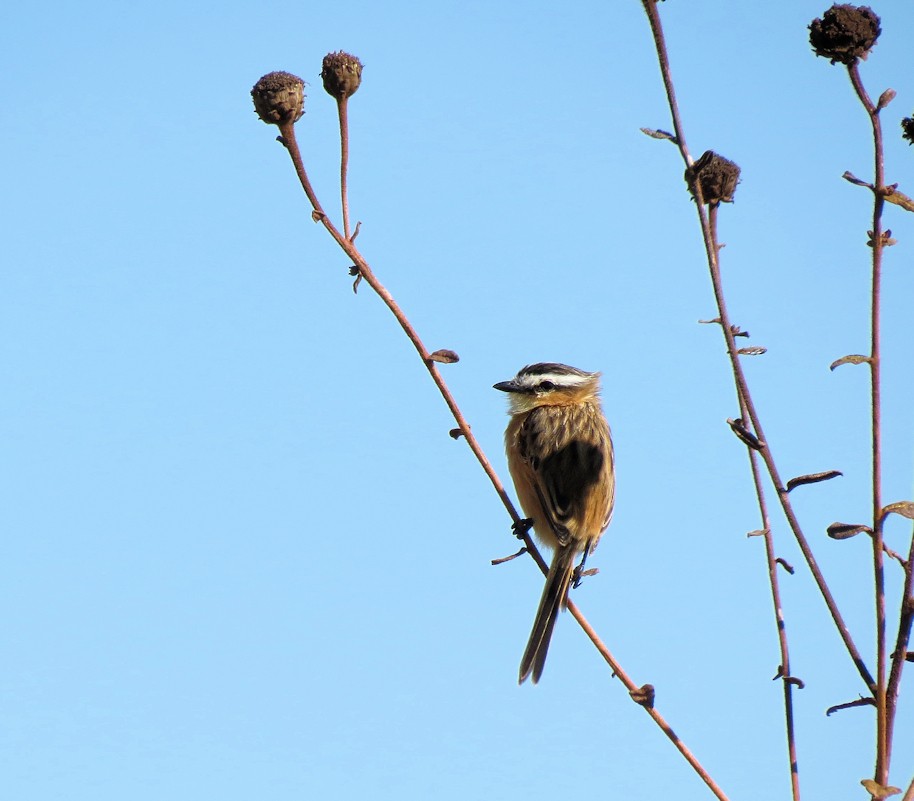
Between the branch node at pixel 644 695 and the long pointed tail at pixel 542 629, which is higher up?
the long pointed tail at pixel 542 629

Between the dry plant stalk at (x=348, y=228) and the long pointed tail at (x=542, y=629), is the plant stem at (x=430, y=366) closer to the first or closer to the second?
the dry plant stalk at (x=348, y=228)

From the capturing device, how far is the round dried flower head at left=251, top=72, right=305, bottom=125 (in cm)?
441

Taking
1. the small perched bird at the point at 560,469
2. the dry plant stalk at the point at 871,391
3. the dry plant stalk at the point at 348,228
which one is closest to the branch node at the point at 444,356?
the dry plant stalk at the point at 348,228

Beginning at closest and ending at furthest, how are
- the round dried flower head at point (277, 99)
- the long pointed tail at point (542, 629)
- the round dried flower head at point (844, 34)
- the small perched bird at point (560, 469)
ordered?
the round dried flower head at point (844, 34) < the round dried flower head at point (277, 99) < the long pointed tail at point (542, 629) < the small perched bird at point (560, 469)

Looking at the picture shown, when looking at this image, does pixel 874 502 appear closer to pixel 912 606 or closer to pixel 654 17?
pixel 912 606

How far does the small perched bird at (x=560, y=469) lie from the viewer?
7.54m

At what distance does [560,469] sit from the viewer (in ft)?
25.5

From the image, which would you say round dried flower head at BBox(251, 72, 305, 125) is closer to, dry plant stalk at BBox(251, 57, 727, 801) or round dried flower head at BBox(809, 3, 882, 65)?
dry plant stalk at BBox(251, 57, 727, 801)

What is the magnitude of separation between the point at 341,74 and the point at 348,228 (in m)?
0.82

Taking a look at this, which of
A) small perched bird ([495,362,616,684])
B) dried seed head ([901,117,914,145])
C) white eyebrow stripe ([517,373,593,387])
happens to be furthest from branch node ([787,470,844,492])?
white eyebrow stripe ([517,373,593,387])

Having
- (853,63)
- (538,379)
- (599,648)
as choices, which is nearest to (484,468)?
(599,648)

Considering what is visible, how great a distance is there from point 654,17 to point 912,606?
1.91m

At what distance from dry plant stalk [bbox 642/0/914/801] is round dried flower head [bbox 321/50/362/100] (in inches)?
53.7

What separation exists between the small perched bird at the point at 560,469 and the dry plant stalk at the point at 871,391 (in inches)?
122
